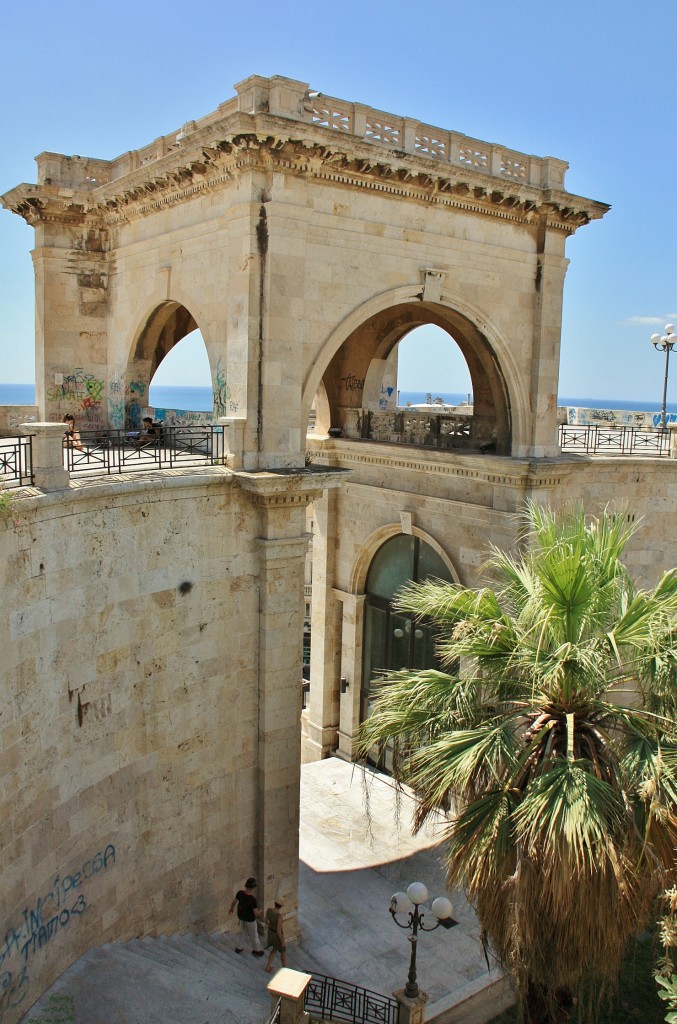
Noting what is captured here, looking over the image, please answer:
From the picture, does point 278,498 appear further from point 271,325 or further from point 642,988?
point 642,988

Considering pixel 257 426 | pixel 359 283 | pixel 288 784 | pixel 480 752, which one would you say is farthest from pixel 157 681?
pixel 359 283

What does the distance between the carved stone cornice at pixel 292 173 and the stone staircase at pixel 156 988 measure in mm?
10983

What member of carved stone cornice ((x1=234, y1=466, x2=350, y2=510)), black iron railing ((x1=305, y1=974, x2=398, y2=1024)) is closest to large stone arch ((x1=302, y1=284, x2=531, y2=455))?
carved stone cornice ((x1=234, y1=466, x2=350, y2=510))

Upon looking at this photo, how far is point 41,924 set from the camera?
962cm

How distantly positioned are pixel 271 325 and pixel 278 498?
8.56 feet

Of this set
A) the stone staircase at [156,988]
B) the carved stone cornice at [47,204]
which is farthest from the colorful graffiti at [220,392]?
the stone staircase at [156,988]

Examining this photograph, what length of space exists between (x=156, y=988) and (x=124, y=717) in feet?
10.9

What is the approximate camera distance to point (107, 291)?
55.2 ft

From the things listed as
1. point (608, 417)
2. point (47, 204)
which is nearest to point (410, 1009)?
point (47, 204)

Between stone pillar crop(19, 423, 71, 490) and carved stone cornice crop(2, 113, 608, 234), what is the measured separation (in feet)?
16.7

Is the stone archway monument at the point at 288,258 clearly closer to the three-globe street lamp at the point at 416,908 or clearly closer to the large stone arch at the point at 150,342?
the large stone arch at the point at 150,342

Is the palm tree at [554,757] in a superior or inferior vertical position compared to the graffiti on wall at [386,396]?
inferior

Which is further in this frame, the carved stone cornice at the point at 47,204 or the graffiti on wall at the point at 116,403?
the graffiti on wall at the point at 116,403

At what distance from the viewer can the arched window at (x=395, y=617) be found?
18.8 meters
